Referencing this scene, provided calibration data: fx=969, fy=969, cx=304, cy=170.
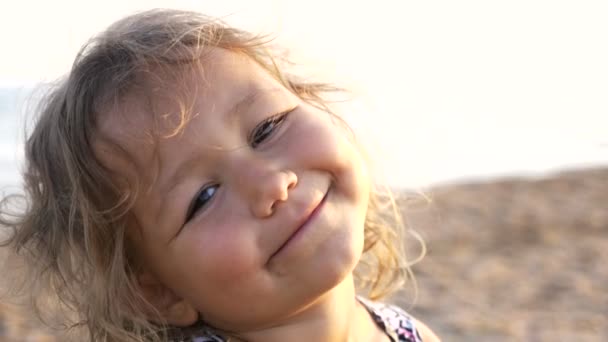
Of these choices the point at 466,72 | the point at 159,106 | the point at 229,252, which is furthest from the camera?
the point at 466,72

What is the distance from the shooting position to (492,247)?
564 centimetres

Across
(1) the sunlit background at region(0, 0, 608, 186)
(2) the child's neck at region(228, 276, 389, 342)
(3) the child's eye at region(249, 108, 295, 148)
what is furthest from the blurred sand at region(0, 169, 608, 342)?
(3) the child's eye at region(249, 108, 295, 148)

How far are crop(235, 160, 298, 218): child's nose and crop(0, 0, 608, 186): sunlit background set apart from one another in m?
3.45

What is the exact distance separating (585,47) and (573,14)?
41.8 inches

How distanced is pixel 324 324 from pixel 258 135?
17.3 inches

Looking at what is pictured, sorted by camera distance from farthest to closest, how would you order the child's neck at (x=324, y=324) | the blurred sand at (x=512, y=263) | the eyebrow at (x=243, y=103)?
1. the blurred sand at (x=512, y=263)
2. the child's neck at (x=324, y=324)
3. the eyebrow at (x=243, y=103)

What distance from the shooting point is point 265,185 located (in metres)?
1.81

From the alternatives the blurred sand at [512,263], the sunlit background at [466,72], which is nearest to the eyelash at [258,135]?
the blurred sand at [512,263]

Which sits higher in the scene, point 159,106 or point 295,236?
point 159,106

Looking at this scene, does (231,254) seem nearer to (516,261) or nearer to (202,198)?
(202,198)

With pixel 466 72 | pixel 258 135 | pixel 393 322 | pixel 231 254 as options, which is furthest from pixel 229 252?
pixel 466 72

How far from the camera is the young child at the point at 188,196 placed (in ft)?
6.04

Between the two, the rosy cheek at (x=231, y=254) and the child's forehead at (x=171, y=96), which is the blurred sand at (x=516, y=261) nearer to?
the child's forehead at (x=171, y=96)

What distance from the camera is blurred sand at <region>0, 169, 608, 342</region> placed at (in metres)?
4.11
